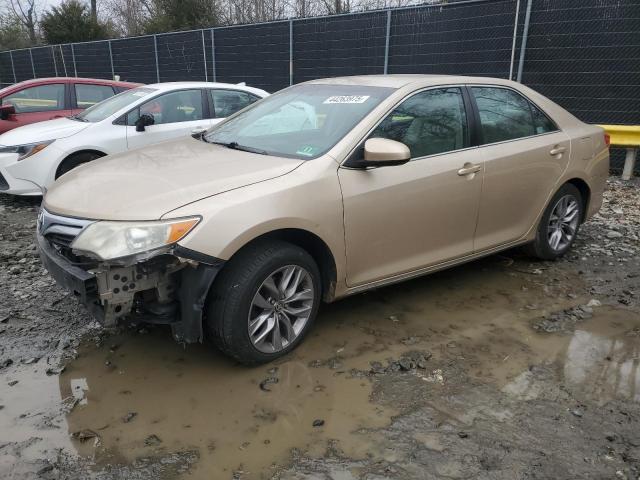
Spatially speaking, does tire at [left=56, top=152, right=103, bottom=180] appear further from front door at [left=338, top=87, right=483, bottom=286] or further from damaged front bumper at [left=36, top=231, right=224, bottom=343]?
front door at [left=338, top=87, right=483, bottom=286]

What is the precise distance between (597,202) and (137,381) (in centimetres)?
449

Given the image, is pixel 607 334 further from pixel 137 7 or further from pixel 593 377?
pixel 137 7

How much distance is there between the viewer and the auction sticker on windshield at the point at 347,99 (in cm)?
378

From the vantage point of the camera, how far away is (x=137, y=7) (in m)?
35.9

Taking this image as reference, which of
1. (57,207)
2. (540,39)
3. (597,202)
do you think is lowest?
(597,202)

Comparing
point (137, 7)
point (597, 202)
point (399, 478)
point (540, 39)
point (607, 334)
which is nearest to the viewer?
point (399, 478)

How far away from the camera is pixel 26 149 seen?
6.47m

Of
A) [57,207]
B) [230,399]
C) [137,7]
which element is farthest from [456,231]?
[137,7]

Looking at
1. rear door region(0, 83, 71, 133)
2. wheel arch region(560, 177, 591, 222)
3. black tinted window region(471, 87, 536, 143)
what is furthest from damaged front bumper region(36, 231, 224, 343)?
rear door region(0, 83, 71, 133)

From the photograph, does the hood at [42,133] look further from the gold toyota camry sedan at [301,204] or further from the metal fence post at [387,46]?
the metal fence post at [387,46]

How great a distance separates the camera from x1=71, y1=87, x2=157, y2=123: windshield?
698 centimetres

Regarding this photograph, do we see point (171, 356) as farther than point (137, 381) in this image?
Yes

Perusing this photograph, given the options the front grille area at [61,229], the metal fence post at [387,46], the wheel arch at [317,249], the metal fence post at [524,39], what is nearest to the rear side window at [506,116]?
the wheel arch at [317,249]

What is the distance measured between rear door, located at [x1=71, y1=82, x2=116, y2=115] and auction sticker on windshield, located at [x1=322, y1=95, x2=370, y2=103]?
19.8ft
